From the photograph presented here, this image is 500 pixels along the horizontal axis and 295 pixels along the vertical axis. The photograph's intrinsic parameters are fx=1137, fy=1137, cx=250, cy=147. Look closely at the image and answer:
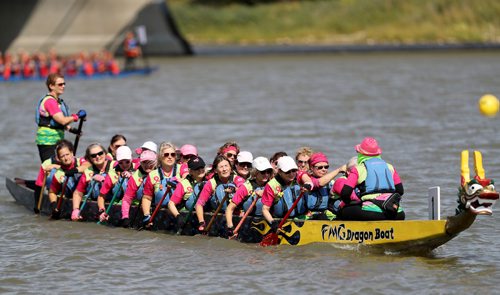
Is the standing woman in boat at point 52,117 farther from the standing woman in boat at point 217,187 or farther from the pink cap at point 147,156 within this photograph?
the standing woman in boat at point 217,187

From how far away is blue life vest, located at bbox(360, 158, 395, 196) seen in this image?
12805 mm

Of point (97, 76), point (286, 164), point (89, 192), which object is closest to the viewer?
point (286, 164)

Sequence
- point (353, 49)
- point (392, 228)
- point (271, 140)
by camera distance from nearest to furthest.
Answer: point (392, 228) < point (271, 140) < point (353, 49)

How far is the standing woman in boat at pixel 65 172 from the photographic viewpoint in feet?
51.9

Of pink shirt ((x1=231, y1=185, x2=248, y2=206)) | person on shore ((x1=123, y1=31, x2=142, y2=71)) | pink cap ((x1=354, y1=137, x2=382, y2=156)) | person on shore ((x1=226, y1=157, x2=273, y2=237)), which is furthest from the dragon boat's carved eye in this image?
person on shore ((x1=123, y1=31, x2=142, y2=71))

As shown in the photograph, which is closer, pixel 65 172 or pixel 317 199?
pixel 317 199

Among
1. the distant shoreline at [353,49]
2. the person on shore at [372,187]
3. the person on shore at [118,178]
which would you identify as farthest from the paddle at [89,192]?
the distant shoreline at [353,49]

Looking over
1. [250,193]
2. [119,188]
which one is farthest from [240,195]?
[119,188]

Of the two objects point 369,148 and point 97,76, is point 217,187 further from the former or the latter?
point 97,76

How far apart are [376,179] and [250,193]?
1.83 metres

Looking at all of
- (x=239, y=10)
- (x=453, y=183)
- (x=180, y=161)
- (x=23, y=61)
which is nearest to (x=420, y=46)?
(x=239, y=10)

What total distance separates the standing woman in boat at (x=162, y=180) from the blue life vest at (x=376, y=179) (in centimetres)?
299

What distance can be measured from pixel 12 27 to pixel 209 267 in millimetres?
39460

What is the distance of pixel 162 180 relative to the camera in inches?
585
